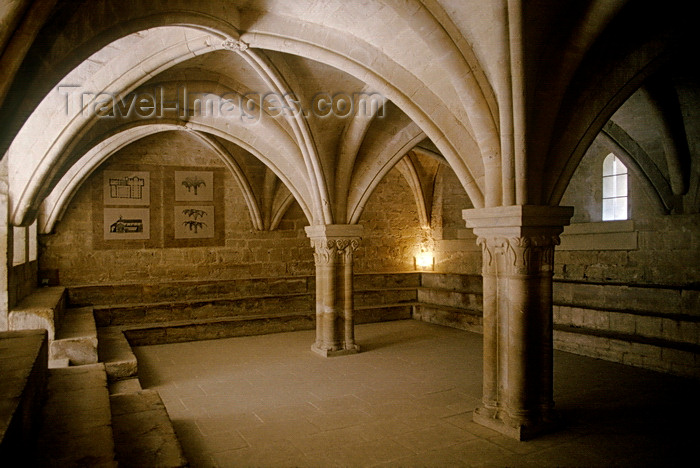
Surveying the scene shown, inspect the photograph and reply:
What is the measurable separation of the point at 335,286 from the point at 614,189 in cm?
542

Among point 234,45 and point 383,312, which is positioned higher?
point 234,45

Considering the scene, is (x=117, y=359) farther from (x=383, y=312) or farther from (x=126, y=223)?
(x=383, y=312)

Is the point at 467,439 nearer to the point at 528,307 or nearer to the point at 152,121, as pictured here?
the point at 528,307

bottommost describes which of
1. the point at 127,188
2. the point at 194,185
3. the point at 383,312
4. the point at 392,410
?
the point at 392,410

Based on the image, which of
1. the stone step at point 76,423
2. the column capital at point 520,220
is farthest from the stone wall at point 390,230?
the stone step at point 76,423

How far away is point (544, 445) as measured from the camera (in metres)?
3.63

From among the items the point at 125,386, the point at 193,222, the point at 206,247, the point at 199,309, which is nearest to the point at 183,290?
the point at 199,309

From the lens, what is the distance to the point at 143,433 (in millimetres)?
3197

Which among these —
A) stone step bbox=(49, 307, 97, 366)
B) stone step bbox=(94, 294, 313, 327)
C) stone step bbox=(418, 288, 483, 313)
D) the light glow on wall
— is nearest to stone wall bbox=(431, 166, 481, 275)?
the light glow on wall

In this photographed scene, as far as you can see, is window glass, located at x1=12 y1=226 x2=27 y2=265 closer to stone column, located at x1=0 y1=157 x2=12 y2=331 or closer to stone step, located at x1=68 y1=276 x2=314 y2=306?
stone column, located at x1=0 y1=157 x2=12 y2=331

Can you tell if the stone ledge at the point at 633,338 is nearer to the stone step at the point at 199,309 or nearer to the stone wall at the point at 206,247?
the stone step at the point at 199,309

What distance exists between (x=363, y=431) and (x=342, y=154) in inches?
149

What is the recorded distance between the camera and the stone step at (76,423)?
95.9 inches

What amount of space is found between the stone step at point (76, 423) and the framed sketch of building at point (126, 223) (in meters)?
5.51
